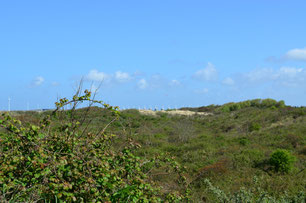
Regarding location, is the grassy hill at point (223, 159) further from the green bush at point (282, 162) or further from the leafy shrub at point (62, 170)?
the leafy shrub at point (62, 170)

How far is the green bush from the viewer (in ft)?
38.3

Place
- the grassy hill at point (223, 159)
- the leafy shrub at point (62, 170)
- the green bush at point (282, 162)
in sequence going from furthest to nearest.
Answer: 1. the green bush at point (282, 162)
2. the grassy hill at point (223, 159)
3. the leafy shrub at point (62, 170)

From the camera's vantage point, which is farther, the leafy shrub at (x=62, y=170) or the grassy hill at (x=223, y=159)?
the grassy hill at (x=223, y=159)

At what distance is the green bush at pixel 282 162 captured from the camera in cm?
1167

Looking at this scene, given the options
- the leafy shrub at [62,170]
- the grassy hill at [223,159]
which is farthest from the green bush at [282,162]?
the leafy shrub at [62,170]

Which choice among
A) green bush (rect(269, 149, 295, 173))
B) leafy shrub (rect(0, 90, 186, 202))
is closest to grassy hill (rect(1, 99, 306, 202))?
green bush (rect(269, 149, 295, 173))

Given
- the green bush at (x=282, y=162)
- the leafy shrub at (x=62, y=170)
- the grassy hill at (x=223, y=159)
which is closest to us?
the leafy shrub at (x=62, y=170)

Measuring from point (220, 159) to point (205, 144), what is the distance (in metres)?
3.48

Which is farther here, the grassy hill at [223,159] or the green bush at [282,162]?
the green bush at [282,162]

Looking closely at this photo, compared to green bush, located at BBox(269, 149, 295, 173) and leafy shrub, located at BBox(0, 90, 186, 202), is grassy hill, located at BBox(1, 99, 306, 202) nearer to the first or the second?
green bush, located at BBox(269, 149, 295, 173)

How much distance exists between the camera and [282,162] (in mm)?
11805

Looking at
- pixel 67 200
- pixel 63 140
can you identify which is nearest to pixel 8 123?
→ pixel 63 140

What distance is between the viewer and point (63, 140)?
17.0 feet

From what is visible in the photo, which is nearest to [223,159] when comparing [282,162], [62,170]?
[282,162]
